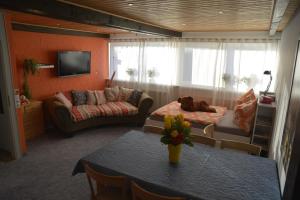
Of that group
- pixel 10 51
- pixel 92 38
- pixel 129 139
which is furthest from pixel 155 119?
pixel 92 38

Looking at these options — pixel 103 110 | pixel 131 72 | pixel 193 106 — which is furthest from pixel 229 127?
pixel 131 72

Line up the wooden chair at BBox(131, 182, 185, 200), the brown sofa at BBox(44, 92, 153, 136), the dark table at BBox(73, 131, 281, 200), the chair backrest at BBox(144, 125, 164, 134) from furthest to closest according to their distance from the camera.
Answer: the brown sofa at BBox(44, 92, 153, 136), the chair backrest at BBox(144, 125, 164, 134), the dark table at BBox(73, 131, 281, 200), the wooden chair at BBox(131, 182, 185, 200)

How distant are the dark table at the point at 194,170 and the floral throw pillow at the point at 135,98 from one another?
3275 millimetres

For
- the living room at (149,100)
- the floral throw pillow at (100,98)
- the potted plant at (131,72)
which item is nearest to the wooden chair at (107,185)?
the living room at (149,100)

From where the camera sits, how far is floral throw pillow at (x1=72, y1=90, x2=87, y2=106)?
221 inches

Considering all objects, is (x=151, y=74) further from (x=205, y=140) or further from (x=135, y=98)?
(x=205, y=140)

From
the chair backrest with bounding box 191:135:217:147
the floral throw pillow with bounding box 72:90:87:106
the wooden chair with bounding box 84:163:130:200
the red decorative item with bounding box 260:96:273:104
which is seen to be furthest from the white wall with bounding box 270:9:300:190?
the floral throw pillow with bounding box 72:90:87:106

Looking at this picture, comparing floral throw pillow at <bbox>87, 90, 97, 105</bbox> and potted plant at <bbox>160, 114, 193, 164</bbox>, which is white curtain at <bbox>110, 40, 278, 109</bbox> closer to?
floral throw pillow at <bbox>87, 90, 97, 105</bbox>

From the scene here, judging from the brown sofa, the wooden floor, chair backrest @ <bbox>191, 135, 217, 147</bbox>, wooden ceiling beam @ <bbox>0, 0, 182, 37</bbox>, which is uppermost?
wooden ceiling beam @ <bbox>0, 0, 182, 37</bbox>

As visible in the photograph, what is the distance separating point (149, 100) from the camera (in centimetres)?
561

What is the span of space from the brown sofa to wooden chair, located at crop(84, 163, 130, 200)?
2.70 m

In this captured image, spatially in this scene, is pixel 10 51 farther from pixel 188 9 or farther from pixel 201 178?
pixel 201 178

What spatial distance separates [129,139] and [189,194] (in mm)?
1216

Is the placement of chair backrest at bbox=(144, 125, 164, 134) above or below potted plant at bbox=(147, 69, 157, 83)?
below
